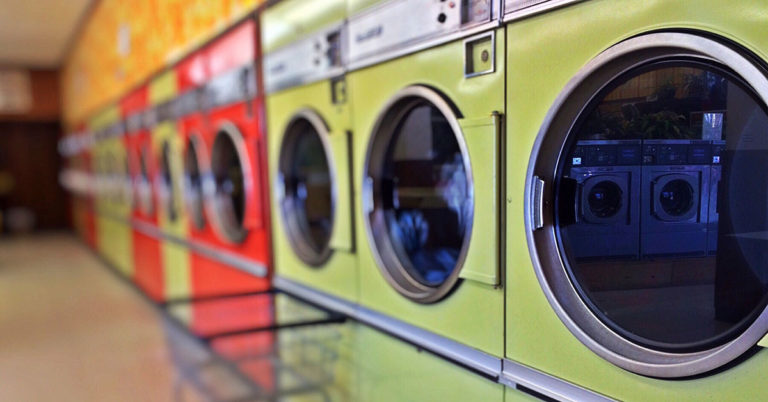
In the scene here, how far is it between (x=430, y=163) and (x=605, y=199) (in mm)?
677

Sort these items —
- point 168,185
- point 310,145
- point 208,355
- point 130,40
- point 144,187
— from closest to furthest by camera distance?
point 310,145 → point 208,355 → point 168,185 → point 144,187 → point 130,40

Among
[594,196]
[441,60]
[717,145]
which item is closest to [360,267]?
[441,60]

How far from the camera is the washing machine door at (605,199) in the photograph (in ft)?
3.75

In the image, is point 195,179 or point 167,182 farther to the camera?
point 167,182

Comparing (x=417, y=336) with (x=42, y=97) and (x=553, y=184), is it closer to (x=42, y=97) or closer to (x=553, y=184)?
(x=553, y=184)

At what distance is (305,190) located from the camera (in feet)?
8.36

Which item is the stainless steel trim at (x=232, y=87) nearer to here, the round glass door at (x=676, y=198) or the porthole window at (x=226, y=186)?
the porthole window at (x=226, y=186)

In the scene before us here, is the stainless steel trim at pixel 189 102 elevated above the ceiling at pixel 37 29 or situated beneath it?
situated beneath

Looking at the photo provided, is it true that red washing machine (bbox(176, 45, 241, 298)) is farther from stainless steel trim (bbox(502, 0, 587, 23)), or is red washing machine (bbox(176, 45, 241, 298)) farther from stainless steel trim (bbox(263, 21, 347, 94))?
stainless steel trim (bbox(502, 0, 587, 23))

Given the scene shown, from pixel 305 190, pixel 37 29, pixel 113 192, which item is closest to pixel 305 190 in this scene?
pixel 305 190

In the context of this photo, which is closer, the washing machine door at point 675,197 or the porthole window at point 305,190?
the washing machine door at point 675,197

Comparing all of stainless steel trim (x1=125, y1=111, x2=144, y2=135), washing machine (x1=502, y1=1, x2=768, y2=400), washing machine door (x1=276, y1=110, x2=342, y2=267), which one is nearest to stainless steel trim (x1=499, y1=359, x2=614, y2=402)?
washing machine (x1=502, y1=1, x2=768, y2=400)

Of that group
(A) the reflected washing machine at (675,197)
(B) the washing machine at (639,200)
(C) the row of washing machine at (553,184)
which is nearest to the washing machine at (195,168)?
(C) the row of washing machine at (553,184)

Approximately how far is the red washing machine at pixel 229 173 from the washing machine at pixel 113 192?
2.43 m
